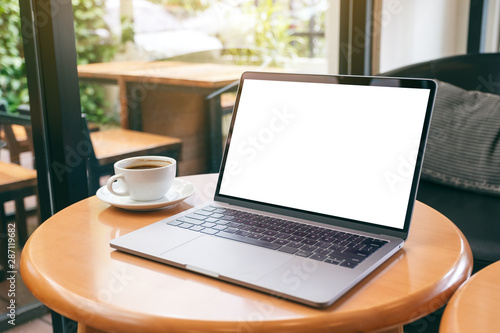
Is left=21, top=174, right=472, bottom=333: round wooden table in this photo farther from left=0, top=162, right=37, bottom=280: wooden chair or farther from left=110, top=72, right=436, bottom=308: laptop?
left=0, top=162, right=37, bottom=280: wooden chair

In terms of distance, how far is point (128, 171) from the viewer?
927 millimetres

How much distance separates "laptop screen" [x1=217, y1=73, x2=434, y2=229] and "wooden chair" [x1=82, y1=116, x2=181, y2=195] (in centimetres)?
52

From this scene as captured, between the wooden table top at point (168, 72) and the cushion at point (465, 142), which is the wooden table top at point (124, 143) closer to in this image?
the wooden table top at point (168, 72)

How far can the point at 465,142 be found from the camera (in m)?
1.66

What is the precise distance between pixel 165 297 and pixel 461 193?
1.27 m

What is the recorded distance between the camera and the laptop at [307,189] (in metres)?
0.70

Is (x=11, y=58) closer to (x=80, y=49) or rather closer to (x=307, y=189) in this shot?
(x=80, y=49)

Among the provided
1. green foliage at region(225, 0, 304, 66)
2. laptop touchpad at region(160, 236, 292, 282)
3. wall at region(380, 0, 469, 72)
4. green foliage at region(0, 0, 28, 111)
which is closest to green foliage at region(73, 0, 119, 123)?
green foliage at region(0, 0, 28, 111)

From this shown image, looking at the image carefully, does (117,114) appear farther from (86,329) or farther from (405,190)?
(405,190)

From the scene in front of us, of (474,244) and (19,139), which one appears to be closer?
(19,139)

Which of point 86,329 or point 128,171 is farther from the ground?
point 128,171

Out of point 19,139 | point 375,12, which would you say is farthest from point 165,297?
point 375,12

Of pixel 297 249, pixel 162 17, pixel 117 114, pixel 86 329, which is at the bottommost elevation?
pixel 86 329

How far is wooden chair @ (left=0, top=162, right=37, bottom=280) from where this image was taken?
1.22m
